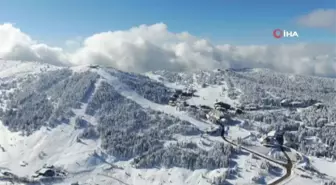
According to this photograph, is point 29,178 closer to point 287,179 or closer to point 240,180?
point 240,180

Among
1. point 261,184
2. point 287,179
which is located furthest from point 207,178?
point 287,179

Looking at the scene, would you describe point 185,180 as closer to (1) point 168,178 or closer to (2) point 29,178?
(1) point 168,178

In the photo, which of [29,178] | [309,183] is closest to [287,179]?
[309,183]

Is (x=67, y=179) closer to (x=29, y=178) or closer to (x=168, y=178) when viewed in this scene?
(x=29, y=178)

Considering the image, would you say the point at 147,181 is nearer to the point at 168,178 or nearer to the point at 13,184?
the point at 168,178

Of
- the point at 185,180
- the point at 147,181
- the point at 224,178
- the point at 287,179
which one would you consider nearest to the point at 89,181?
the point at 147,181

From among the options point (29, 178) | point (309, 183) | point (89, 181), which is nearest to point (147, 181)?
point (89, 181)

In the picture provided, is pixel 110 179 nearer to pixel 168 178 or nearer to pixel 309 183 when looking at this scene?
pixel 168 178
